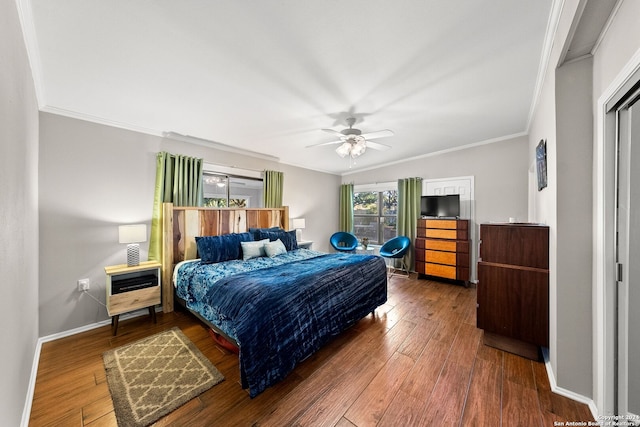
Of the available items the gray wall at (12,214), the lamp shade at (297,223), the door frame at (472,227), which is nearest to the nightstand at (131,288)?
the gray wall at (12,214)

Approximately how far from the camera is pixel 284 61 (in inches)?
76.5

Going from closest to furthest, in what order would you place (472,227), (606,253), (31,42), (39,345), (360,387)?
(606,253) < (31,42) < (360,387) < (39,345) < (472,227)

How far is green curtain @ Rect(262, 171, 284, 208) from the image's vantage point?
4621 millimetres

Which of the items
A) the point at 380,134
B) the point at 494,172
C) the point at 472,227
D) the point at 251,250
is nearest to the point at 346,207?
the point at 472,227

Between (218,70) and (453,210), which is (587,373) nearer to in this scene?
(453,210)

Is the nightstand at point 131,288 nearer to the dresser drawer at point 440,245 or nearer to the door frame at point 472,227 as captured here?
the dresser drawer at point 440,245

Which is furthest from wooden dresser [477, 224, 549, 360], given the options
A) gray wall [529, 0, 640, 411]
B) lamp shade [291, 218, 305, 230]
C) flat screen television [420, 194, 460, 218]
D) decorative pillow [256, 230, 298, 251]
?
lamp shade [291, 218, 305, 230]

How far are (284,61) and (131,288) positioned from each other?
303 cm

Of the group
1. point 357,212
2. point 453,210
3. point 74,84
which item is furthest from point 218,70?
point 357,212

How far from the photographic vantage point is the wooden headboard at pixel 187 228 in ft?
10.5

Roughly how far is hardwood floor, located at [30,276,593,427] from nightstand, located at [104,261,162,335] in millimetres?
276

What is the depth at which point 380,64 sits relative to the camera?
2.01m

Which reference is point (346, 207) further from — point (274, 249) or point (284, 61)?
point (284, 61)

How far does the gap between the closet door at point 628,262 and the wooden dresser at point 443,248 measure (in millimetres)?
2989
